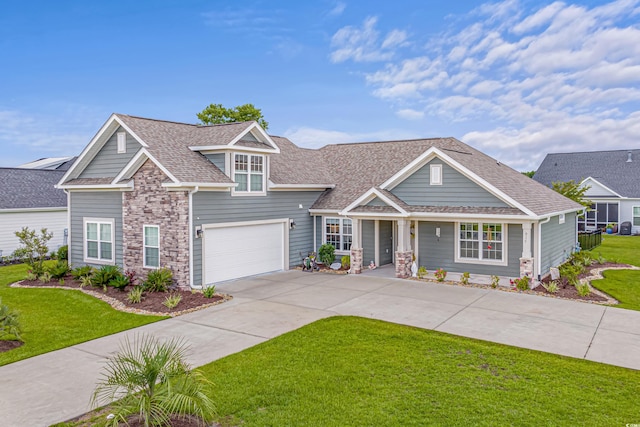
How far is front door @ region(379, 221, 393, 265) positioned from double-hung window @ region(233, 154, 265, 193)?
5534 mm

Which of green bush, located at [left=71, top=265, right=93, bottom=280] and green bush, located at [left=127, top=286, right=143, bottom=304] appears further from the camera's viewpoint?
green bush, located at [left=71, top=265, right=93, bottom=280]

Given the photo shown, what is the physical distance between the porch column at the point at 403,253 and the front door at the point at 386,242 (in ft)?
7.13

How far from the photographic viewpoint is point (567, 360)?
28.3 feet

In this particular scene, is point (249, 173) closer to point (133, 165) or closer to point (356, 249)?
point (133, 165)

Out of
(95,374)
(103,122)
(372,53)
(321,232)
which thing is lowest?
(95,374)

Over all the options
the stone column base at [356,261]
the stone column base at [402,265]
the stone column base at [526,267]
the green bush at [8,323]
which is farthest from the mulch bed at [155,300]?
the stone column base at [526,267]

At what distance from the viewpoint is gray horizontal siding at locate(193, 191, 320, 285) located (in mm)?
15344

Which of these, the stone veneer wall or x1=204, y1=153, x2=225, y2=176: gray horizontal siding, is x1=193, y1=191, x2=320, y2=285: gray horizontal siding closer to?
the stone veneer wall

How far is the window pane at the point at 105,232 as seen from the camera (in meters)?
17.5

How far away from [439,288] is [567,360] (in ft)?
22.2

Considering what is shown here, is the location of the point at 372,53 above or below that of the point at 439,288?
above

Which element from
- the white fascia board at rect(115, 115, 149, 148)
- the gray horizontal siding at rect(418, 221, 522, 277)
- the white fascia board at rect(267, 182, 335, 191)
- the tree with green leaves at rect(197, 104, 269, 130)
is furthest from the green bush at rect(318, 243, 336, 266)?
the tree with green leaves at rect(197, 104, 269, 130)

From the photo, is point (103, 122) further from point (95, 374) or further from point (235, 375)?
point (235, 375)

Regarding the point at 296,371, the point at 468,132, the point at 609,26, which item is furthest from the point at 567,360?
the point at 468,132
